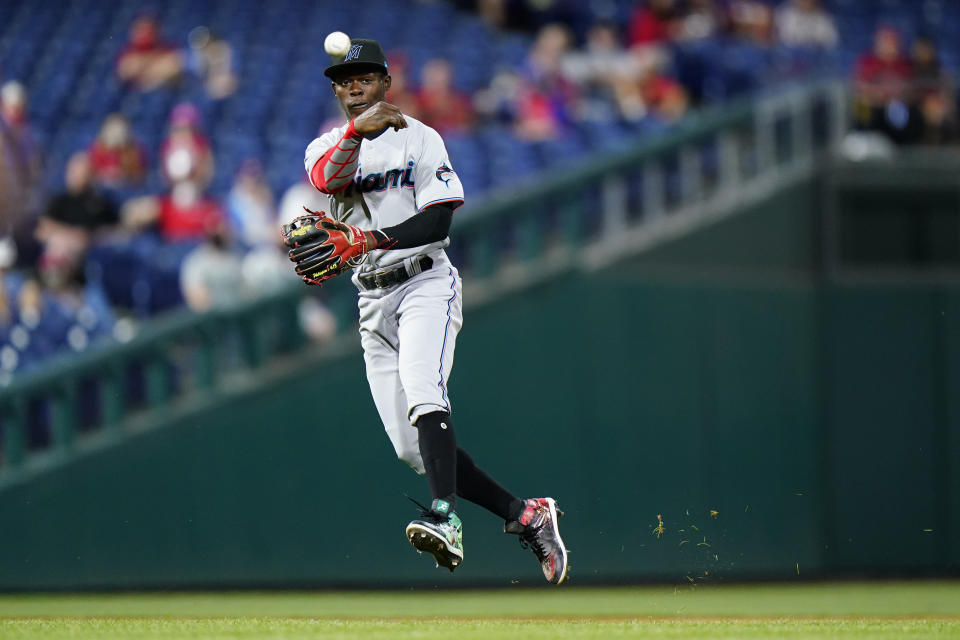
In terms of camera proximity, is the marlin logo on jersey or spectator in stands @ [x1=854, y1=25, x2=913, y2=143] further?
spectator in stands @ [x1=854, y1=25, x2=913, y2=143]

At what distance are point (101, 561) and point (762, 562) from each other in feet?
12.5

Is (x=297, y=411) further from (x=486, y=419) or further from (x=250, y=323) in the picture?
(x=486, y=419)

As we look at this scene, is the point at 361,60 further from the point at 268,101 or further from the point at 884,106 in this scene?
the point at 268,101

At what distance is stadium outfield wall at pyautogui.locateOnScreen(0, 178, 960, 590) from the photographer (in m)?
7.13

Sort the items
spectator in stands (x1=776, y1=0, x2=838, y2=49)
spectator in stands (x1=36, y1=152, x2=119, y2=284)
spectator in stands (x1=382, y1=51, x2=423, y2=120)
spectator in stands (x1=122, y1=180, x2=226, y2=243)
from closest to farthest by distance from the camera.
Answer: spectator in stands (x1=36, y1=152, x2=119, y2=284) < spectator in stands (x1=122, y1=180, x2=226, y2=243) < spectator in stands (x1=382, y1=51, x2=423, y2=120) < spectator in stands (x1=776, y1=0, x2=838, y2=49)

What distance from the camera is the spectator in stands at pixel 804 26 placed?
1111 centimetres

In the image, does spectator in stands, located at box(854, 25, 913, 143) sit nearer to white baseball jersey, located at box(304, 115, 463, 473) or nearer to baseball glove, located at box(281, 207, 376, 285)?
white baseball jersey, located at box(304, 115, 463, 473)

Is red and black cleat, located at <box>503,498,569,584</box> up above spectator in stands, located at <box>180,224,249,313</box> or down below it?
below

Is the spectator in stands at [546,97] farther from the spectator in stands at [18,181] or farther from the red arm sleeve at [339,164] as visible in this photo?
the red arm sleeve at [339,164]

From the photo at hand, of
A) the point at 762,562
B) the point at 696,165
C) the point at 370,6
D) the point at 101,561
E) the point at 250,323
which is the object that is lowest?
the point at 762,562

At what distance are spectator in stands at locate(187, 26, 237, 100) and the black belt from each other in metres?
5.84

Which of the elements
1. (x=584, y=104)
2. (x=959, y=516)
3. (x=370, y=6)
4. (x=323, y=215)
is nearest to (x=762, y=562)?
(x=959, y=516)

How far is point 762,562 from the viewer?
306 inches

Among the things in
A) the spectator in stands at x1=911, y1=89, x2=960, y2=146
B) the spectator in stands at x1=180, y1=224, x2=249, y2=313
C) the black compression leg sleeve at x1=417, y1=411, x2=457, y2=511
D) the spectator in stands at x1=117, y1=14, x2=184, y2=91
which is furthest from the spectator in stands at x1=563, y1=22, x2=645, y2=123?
the black compression leg sleeve at x1=417, y1=411, x2=457, y2=511
